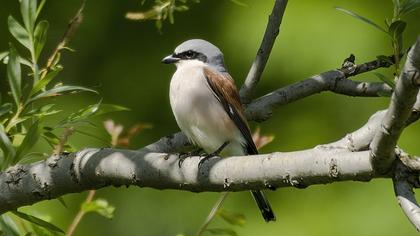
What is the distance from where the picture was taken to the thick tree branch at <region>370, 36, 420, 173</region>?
144 centimetres

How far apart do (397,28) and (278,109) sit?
6.98 feet

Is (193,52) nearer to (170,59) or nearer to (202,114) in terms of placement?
(170,59)

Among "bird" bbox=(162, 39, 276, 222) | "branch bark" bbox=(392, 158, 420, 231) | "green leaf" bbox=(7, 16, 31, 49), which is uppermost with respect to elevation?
"green leaf" bbox=(7, 16, 31, 49)

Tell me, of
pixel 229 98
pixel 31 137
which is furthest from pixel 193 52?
pixel 31 137

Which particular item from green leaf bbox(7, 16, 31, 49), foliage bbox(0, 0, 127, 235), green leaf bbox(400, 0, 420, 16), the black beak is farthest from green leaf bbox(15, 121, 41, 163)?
the black beak

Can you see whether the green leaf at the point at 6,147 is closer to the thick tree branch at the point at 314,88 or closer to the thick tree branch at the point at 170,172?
the thick tree branch at the point at 170,172

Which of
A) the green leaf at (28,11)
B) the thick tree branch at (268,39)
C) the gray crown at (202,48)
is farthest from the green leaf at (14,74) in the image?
the gray crown at (202,48)

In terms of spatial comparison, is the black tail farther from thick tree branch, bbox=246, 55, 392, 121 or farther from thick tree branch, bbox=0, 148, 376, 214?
thick tree branch, bbox=0, 148, 376, 214

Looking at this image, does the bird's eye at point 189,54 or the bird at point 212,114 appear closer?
the bird at point 212,114

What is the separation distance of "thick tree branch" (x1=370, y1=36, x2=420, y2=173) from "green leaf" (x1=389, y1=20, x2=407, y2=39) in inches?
15.3

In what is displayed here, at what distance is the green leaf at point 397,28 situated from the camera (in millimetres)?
1930

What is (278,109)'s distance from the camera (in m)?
4.07

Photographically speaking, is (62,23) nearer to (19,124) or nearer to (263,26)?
(263,26)

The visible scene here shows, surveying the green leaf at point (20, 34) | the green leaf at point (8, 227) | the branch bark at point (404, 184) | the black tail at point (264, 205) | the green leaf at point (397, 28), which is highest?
the green leaf at point (397, 28)
